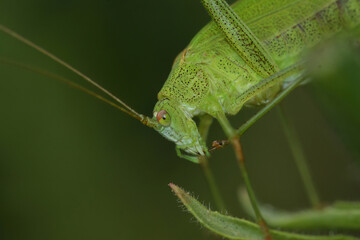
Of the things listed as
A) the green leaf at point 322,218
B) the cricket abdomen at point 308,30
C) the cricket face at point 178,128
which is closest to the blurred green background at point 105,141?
the cricket abdomen at point 308,30

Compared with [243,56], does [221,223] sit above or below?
below

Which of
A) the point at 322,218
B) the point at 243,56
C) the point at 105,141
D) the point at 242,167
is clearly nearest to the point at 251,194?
the point at 242,167

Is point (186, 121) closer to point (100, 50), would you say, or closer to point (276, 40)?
point (276, 40)

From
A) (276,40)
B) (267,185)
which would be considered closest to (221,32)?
(276,40)

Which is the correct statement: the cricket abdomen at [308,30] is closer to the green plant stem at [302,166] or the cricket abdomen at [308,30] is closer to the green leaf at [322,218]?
the green plant stem at [302,166]

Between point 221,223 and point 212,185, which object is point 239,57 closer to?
point 212,185

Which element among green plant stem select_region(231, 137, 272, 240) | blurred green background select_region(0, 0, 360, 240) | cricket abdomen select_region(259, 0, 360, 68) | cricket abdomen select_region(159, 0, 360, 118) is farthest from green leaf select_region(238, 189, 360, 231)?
blurred green background select_region(0, 0, 360, 240)
